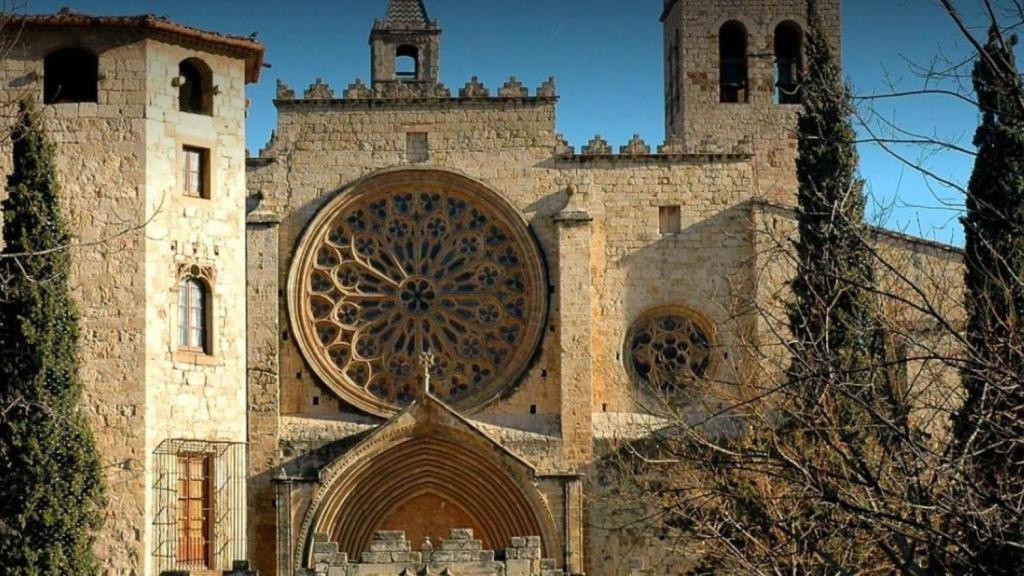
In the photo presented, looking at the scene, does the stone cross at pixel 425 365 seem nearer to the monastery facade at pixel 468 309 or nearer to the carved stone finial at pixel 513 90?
the monastery facade at pixel 468 309

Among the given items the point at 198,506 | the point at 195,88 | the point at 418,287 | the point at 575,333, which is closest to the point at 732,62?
the point at 575,333

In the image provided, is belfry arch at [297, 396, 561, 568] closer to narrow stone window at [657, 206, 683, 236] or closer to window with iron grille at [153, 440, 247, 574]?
window with iron grille at [153, 440, 247, 574]

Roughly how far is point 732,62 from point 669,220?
418 cm

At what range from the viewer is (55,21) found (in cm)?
2733

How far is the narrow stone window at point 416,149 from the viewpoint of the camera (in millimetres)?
33750

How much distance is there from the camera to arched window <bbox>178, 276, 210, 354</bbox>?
2780 cm

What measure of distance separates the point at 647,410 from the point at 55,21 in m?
11.0

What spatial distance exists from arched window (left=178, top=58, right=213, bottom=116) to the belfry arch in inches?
235

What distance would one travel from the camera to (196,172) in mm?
28344

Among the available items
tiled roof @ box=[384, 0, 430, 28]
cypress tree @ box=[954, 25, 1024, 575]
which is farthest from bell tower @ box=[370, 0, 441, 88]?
cypress tree @ box=[954, 25, 1024, 575]

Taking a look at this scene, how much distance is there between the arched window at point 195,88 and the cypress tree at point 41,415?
13.6ft

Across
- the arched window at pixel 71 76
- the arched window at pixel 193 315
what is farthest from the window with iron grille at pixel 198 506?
the arched window at pixel 71 76

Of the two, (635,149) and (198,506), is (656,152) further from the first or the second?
(198,506)

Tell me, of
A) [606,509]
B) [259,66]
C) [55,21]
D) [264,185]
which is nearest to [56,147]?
[55,21]
